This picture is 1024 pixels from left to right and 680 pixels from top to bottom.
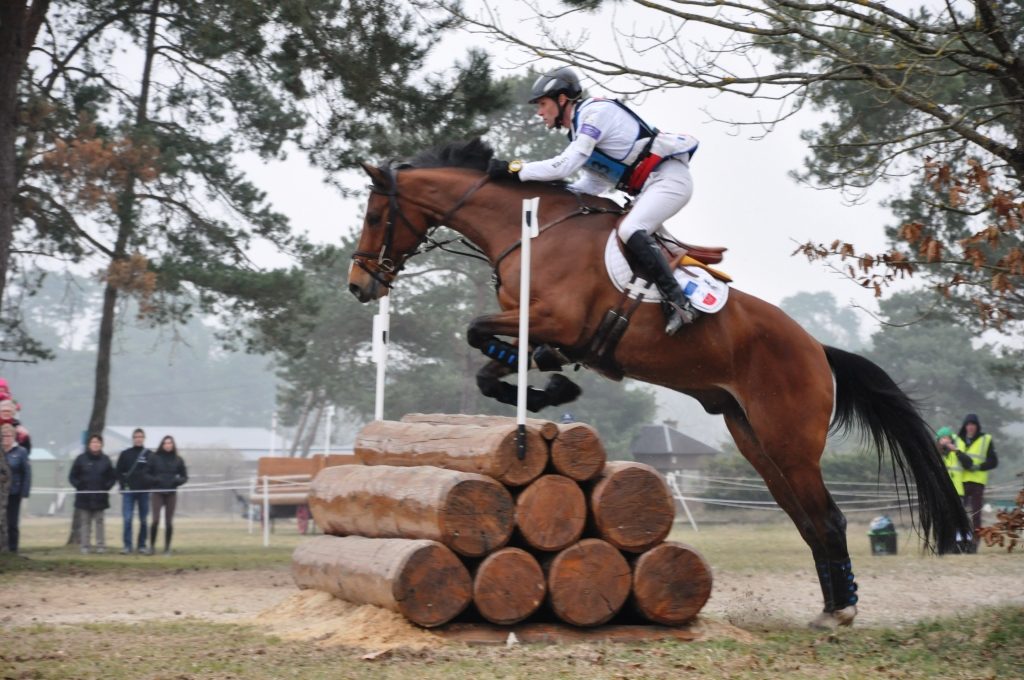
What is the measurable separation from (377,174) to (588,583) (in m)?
2.73

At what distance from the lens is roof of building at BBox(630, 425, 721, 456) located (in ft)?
103

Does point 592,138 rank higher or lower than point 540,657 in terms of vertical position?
higher

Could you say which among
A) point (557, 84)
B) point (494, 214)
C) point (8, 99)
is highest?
point (8, 99)

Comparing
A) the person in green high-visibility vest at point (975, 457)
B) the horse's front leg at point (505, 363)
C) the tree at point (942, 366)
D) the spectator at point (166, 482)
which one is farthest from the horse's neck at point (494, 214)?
the tree at point (942, 366)

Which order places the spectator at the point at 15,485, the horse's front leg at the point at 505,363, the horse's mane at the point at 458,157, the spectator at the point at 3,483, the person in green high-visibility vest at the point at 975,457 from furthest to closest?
the spectator at the point at 15,485, the person in green high-visibility vest at the point at 975,457, the spectator at the point at 3,483, the horse's mane at the point at 458,157, the horse's front leg at the point at 505,363

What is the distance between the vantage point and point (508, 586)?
19.4 feet

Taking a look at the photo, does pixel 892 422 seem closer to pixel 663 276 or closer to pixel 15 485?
pixel 663 276

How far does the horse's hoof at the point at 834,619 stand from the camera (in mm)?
6508

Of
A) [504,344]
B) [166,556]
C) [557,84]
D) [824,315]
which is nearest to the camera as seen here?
[557,84]

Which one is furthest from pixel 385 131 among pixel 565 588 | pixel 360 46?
pixel 565 588

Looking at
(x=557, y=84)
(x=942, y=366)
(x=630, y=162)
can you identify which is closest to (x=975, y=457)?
(x=630, y=162)

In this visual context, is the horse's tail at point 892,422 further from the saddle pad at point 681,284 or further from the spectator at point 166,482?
the spectator at point 166,482

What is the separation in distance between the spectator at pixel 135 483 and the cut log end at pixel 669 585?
10359 mm

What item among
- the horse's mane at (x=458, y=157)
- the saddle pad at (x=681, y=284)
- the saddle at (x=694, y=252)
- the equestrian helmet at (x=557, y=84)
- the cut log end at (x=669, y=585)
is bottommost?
the cut log end at (x=669, y=585)
